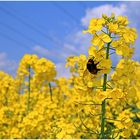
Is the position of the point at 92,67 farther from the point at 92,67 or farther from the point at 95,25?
the point at 95,25

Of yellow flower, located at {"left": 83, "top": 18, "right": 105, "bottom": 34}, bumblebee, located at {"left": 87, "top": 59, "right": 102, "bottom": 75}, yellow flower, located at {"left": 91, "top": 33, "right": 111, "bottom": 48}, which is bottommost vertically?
bumblebee, located at {"left": 87, "top": 59, "right": 102, "bottom": 75}

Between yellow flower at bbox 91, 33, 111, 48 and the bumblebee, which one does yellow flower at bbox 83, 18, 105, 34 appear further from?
the bumblebee

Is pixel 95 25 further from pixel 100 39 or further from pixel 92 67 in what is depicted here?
pixel 92 67

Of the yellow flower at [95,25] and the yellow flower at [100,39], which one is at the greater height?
the yellow flower at [95,25]

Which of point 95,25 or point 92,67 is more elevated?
point 95,25

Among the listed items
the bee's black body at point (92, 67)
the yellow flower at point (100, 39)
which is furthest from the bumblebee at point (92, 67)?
the yellow flower at point (100, 39)

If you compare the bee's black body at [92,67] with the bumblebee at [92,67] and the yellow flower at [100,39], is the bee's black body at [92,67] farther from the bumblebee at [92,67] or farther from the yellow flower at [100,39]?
the yellow flower at [100,39]

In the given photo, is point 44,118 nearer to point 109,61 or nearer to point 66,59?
point 66,59

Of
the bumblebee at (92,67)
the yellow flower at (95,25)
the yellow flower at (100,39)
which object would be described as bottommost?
the bumblebee at (92,67)

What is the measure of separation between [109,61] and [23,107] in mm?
5603

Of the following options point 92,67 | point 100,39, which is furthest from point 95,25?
point 92,67

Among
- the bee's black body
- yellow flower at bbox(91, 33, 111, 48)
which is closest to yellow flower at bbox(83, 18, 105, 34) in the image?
yellow flower at bbox(91, 33, 111, 48)

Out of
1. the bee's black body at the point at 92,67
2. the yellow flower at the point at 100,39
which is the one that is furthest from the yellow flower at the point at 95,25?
→ the bee's black body at the point at 92,67

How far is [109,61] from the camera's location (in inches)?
125
